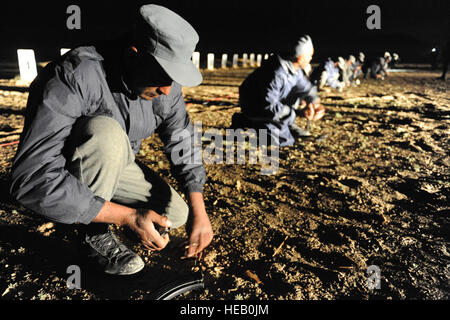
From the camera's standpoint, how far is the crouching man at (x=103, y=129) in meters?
1.27

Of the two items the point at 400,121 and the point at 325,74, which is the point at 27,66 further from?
the point at 400,121

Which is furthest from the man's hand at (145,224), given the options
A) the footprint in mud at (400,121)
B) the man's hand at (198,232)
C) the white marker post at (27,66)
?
the white marker post at (27,66)

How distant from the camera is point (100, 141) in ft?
4.90

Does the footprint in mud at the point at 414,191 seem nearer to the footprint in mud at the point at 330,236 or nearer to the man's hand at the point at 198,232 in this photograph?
the footprint in mud at the point at 330,236

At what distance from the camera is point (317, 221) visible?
2.45m

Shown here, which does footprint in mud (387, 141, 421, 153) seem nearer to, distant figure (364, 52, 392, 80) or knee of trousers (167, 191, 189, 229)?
knee of trousers (167, 191, 189, 229)

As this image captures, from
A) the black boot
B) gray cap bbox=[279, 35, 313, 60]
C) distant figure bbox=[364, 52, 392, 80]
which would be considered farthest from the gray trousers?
distant figure bbox=[364, 52, 392, 80]

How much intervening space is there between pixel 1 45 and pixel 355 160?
64.5ft

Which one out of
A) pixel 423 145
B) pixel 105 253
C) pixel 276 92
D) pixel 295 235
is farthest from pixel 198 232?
pixel 423 145

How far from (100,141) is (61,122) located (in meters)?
0.21

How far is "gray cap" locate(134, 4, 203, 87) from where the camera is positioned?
54.9 inches
